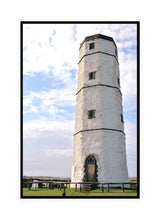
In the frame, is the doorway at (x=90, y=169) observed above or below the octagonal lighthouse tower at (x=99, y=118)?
below

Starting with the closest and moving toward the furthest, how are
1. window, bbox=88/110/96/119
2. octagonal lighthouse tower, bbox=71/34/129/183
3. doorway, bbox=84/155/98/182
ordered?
doorway, bbox=84/155/98/182
octagonal lighthouse tower, bbox=71/34/129/183
window, bbox=88/110/96/119

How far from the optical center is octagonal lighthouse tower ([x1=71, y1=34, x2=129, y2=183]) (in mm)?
15180

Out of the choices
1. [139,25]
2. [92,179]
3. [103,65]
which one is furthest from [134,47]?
[92,179]

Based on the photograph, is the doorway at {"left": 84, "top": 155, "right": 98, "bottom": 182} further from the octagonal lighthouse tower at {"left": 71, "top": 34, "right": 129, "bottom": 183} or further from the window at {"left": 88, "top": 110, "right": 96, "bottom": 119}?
the window at {"left": 88, "top": 110, "right": 96, "bottom": 119}

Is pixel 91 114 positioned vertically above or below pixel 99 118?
above

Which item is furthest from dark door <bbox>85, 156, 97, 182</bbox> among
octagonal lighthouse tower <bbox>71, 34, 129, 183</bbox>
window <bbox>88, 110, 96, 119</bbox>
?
window <bbox>88, 110, 96, 119</bbox>

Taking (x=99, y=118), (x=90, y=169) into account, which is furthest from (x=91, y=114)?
(x=90, y=169)

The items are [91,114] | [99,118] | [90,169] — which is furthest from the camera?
[91,114]

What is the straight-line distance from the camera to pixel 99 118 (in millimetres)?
15938

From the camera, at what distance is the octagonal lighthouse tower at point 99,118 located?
15.2 meters

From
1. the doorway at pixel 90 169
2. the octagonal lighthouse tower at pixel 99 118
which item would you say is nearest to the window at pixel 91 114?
the octagonal lighthouse tower at pixel 99 118

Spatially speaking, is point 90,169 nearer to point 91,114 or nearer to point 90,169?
point 90,169

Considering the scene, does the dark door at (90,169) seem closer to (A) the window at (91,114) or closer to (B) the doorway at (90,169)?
(B) the doorway at (90,169)
